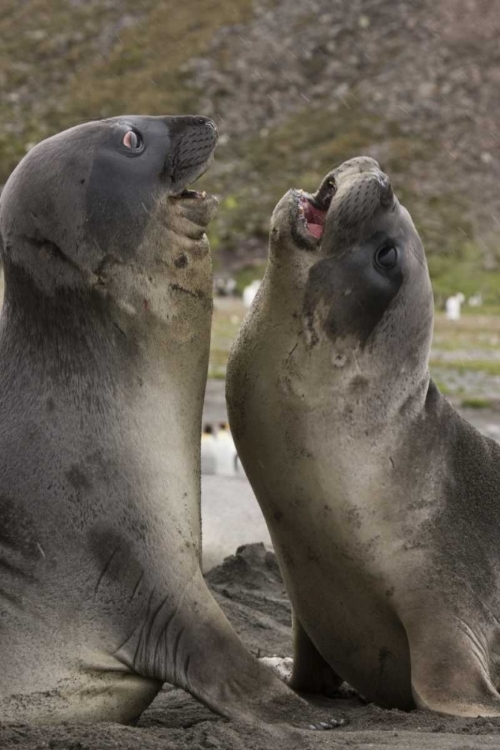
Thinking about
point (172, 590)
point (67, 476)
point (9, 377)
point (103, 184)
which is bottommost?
point (172, 590)

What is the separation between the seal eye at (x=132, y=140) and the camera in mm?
4496

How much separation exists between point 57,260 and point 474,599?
190cm

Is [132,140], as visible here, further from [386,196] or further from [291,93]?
[291,93]

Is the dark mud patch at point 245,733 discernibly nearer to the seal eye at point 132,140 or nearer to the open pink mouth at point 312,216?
the open pink mouth at point 312,216

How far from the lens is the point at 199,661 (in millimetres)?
4062

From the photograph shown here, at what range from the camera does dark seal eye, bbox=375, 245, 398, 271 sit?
472 cm

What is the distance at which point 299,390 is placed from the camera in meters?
4.58

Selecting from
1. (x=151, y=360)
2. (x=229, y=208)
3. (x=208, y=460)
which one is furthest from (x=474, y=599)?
(x=229, y=208)

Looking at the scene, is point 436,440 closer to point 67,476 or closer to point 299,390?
point 299,390

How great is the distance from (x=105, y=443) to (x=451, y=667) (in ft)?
4.62

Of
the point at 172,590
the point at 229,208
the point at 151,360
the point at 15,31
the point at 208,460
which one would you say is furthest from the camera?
the point at 15,31

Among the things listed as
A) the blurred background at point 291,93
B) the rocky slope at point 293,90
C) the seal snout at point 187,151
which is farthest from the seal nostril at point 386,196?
the rocky slope at point 293,90

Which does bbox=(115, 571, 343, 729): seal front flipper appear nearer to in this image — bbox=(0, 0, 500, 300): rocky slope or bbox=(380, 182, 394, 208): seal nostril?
bbox=(380, 182, 394, 208): seal nostril

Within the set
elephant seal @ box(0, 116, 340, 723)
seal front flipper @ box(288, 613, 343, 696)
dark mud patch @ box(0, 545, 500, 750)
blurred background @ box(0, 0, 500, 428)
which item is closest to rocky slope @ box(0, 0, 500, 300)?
blurred background @ box(0, 0, 500, 428)
